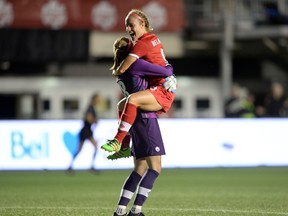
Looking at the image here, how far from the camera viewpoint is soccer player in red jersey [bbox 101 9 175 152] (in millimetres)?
10664

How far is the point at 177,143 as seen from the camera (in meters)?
24.4

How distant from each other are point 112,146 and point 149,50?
3.60ft

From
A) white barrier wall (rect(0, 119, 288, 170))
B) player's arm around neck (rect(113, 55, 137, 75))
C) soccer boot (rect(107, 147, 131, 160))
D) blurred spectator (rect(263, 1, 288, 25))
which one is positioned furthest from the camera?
blurred spectator (rect(263, 1, 288, 25))

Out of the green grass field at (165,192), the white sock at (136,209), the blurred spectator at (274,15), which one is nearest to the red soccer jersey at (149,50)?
the white sock at (136,209)

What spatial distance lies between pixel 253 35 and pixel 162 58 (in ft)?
73.8

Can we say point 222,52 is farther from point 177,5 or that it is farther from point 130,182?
point 130,182

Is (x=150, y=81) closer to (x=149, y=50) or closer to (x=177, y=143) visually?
(x=149, y=50)

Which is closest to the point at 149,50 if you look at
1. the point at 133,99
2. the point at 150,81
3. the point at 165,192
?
the point at 150,81

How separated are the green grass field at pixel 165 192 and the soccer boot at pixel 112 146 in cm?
201

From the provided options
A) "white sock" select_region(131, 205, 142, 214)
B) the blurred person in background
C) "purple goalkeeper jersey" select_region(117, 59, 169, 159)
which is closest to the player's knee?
"purple goalkeeper jersey" select_region(117, 59, 169, 159)

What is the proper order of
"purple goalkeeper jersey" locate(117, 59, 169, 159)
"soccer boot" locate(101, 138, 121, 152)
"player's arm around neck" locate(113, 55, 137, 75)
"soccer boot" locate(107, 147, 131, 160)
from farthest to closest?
"soccer boot" locate(107, 147, 131, 160) → "purple goalkeeper jersey" locate(117, 59, 169, 159) → "player's arm around neck" locate(113, 55, 137, 75) → "soccer boot" locate(101, 138, 121, 152)

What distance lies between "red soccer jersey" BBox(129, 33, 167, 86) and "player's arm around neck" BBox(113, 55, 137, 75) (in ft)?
0.15

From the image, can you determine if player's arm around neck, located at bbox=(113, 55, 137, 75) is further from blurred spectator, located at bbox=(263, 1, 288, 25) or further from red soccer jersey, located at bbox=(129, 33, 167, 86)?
blurred spectator, located at bbox=(263, 1, 288, 25)

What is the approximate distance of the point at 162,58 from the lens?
1087cm
